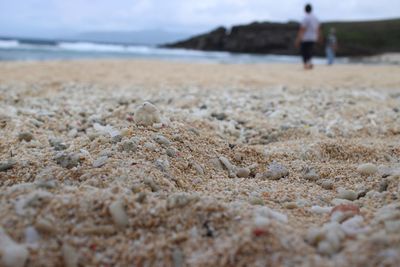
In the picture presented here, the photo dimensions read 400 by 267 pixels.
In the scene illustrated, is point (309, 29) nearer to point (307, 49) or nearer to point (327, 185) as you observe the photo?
point (307, 49)

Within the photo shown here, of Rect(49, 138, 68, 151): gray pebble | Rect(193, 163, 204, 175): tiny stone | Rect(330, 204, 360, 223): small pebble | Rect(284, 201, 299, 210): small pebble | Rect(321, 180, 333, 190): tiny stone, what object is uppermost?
Rect(49, 138, 68, 151): gray pebble

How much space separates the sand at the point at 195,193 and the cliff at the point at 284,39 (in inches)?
1406

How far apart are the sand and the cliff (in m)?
35.7

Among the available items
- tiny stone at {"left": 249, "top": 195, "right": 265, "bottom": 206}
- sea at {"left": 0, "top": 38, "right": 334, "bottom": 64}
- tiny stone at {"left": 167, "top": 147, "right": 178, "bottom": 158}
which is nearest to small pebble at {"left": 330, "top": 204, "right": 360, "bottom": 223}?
tiny stone at {"left": 249, "top": 195, "right": 265, "bottom": 206}

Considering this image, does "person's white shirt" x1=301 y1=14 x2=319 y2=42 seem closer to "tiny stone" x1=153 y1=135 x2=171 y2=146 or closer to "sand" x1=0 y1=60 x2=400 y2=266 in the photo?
"sand" x1=0 y1=60 x2=400 y2=266

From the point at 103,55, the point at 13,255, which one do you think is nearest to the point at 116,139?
the point at 13,255

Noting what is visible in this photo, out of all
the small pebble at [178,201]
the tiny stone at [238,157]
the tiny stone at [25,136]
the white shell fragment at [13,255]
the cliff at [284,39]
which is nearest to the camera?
the white shell fragment at [13,255]

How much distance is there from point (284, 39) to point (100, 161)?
4526cm

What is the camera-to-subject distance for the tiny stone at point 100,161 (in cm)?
197

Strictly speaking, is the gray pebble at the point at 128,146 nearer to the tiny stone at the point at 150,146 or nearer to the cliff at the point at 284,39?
the tiny stone at the point at 150,146

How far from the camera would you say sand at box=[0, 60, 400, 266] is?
4.42 ft

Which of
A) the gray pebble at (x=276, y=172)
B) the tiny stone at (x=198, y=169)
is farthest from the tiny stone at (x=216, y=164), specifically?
the gray pebble at (x=276, y=172)

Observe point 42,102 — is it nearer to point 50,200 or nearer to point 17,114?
point 17,114

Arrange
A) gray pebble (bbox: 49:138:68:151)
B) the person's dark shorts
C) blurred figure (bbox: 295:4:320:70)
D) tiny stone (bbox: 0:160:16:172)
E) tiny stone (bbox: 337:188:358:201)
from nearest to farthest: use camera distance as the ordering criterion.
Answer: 1. tiny stone (bbox: 337:188:358:201)
2. tiny stone (bbox: 0:160:16:172)
3. gray pebble (bbox: 49:138:68:151)
4. blurred figure (bbox: 295:4:320:70)
5. the person's dark shorts
